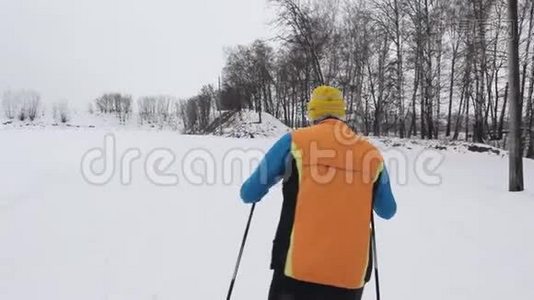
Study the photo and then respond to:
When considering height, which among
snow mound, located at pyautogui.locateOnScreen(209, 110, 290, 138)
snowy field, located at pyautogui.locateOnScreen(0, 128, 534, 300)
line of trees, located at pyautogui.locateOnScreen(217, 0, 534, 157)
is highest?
line of trees, located at pyautogui.locateOnScreen(217, 0, 534, 157)

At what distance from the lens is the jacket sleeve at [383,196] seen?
8.01 ft

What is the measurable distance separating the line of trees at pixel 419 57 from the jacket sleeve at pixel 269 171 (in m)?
22.9

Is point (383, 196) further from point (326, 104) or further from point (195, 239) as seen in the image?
point (195, 239)

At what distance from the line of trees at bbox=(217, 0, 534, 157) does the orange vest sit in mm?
22818


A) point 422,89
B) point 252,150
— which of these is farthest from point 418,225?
point 422,89

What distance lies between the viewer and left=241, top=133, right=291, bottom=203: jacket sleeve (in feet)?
7.52

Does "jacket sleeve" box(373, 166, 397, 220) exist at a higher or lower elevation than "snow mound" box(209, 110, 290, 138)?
lower

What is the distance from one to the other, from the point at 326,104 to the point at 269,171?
481 millimetres

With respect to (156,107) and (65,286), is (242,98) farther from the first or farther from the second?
(156,107)

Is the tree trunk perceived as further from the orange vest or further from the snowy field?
the orange vest

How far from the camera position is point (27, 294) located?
4621mm

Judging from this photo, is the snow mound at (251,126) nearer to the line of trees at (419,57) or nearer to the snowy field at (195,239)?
the line of trees at (419,57)

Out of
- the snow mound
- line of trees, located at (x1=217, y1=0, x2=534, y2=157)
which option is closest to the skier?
line of trees, located at (x1=217, y1=0, x2=534, y2=157)

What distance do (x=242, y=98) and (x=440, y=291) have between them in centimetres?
5351
